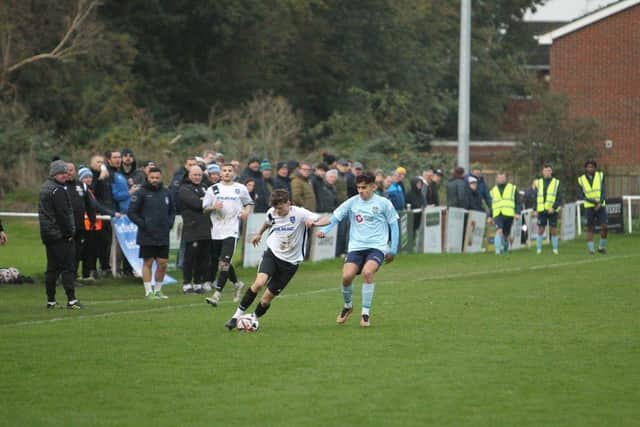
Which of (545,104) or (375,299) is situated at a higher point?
(545,104)

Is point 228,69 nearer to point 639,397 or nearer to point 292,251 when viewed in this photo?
point 292,251

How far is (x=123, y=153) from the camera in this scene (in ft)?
73.1

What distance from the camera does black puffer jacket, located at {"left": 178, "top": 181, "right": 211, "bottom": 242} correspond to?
20.4 meters

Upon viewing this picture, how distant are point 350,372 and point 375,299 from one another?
726 cm

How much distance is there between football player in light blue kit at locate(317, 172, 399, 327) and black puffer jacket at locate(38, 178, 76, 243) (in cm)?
373

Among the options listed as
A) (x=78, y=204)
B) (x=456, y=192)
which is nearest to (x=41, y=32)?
(x=456, y=192)

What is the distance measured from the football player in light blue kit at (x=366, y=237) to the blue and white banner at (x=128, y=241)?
719 cm

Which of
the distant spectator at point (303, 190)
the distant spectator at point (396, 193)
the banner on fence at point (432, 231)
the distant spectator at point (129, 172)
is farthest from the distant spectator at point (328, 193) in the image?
the distant spectator at point (129, 172)

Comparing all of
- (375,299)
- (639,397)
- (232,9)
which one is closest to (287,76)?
(232,9)

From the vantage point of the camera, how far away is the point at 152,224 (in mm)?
19312

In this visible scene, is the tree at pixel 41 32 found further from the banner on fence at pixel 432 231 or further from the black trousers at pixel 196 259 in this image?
the black trousers at pixel 196 259

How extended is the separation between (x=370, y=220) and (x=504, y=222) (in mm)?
15515

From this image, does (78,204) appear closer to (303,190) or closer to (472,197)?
(303,190)

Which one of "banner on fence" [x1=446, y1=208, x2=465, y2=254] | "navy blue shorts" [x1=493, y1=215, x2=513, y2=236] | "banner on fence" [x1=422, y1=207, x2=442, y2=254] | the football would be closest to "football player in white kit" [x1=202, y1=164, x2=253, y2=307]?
the football
